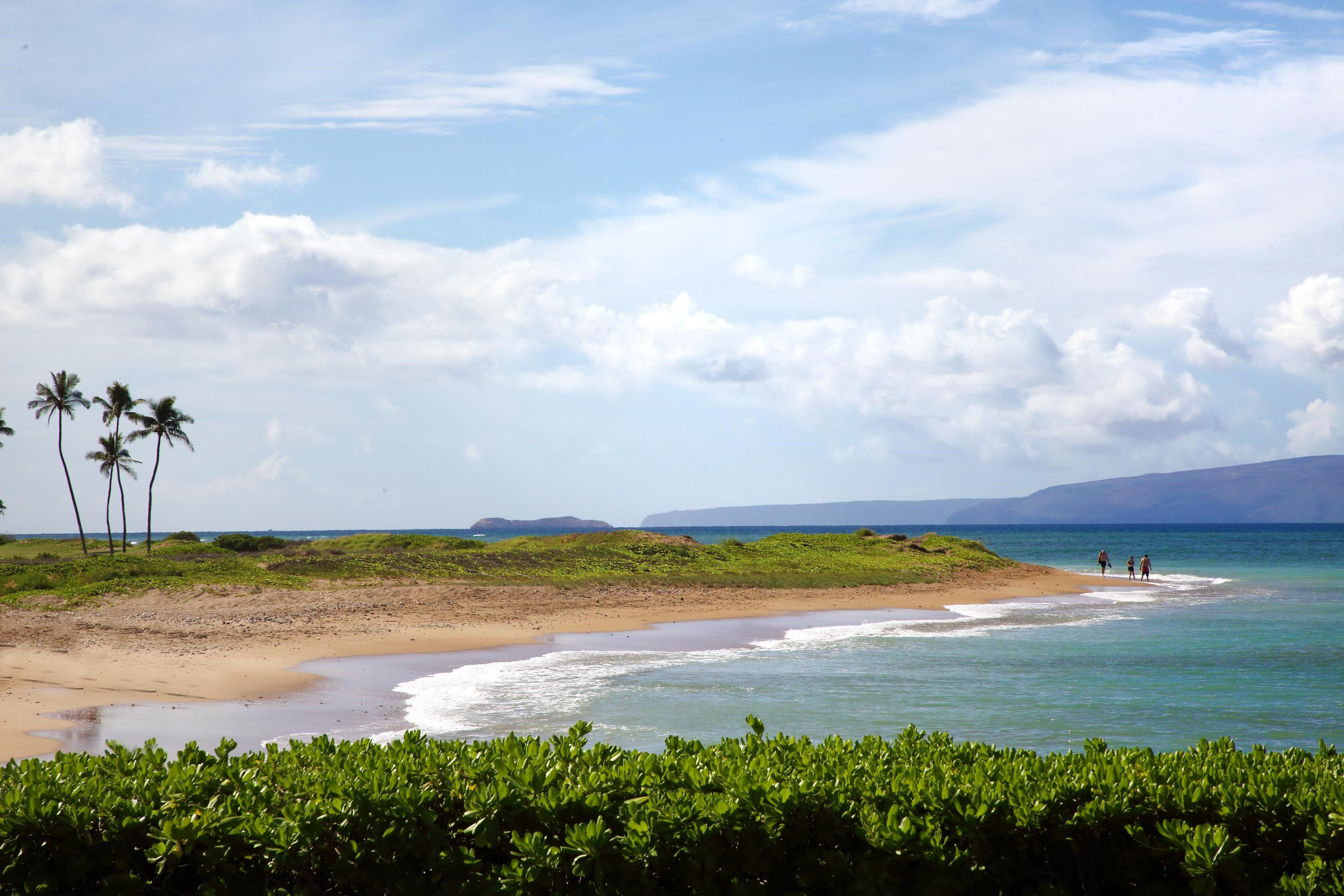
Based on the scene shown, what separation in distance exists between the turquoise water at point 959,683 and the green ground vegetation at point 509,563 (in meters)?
12.4

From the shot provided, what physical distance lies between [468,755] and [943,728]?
31.8 feet

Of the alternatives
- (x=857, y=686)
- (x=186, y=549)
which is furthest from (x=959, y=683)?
(x=186, y=549)

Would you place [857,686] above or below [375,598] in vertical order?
below

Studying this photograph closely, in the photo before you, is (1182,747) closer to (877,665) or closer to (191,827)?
(877,665)

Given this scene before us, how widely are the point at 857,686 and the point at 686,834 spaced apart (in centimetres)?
1303

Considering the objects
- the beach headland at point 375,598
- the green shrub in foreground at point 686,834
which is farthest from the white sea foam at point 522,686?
the green shrub in foreground at point 686,834

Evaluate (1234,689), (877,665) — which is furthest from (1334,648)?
(877,665)

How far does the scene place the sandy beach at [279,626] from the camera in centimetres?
1577

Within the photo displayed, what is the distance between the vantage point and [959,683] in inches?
707

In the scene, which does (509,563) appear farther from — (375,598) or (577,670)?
(577,670)

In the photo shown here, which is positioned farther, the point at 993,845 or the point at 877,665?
the point at 877,665

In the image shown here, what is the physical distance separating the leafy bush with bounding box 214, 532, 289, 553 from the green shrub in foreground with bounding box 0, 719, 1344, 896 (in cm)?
5153

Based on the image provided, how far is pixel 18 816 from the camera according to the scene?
513 centimetres

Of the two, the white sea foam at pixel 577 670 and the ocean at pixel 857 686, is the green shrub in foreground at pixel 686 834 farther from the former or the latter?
the white sea foam at pixel 577 670
